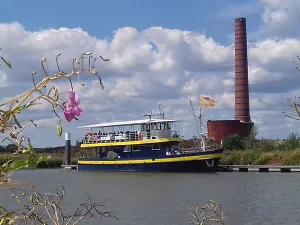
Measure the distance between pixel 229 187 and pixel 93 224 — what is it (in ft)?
40.3

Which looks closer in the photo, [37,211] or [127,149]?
[37,211]

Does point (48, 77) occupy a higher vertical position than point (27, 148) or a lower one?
higher

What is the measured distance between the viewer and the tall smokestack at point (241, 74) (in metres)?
48.7

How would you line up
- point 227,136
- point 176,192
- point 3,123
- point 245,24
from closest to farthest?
point 3,123 → point 176,192 → point 227,136 → point 245,24

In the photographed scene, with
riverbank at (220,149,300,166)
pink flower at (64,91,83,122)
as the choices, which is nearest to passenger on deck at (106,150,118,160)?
riverbank at (220,149,300,166)

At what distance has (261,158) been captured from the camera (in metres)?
40.7

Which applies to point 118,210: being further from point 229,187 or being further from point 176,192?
point 229,187

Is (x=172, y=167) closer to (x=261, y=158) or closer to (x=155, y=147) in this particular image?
(x=155, y=147)

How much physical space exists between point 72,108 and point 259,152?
41.4 metres

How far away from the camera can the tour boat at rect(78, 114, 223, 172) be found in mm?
36500

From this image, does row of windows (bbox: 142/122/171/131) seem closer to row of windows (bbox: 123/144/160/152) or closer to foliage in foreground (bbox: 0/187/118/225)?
row of windows (bbox: 123/144/160/152)

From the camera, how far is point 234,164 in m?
40.7

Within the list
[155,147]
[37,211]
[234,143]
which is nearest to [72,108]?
[37,211]

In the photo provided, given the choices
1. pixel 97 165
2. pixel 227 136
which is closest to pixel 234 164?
pixel 227 136
